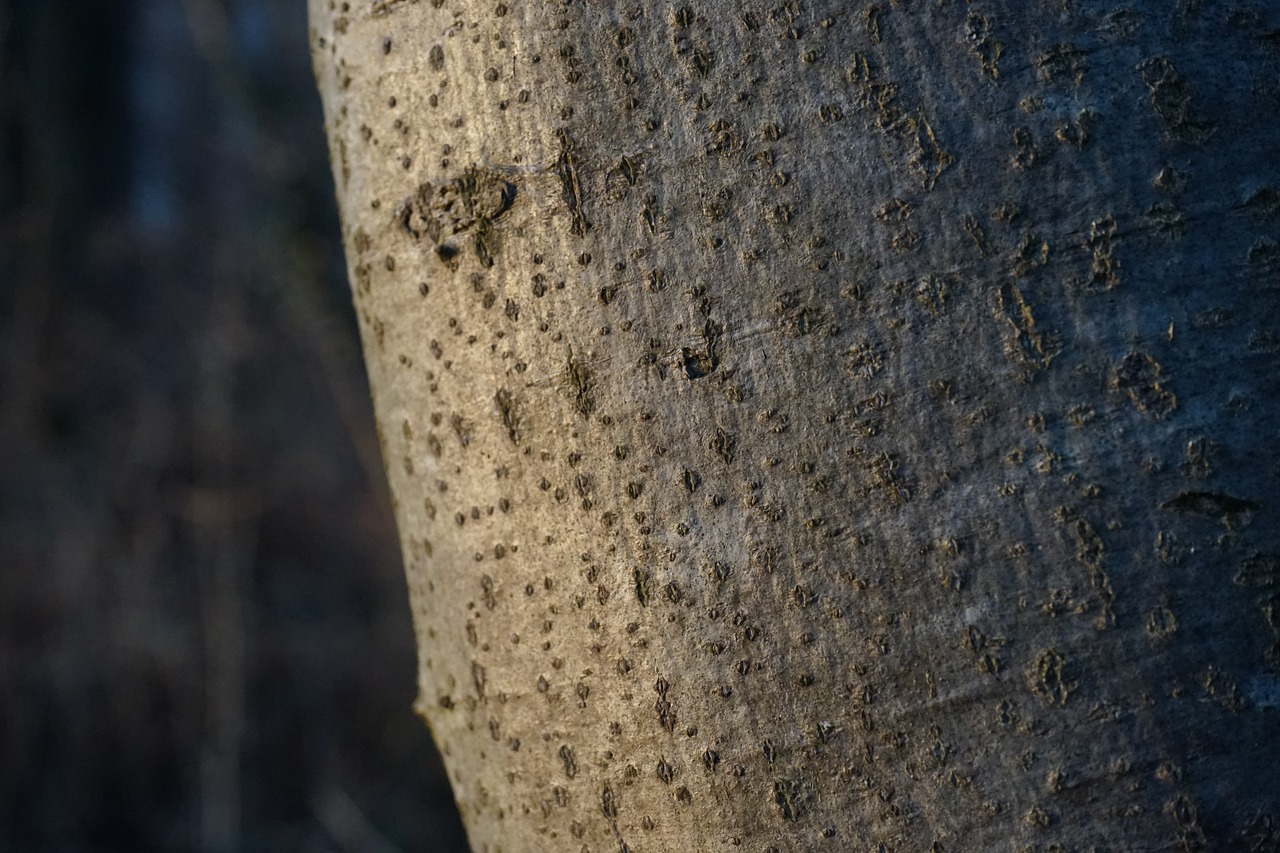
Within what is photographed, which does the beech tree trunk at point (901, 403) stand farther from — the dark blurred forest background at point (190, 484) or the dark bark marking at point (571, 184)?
the dark blurred forest background at point (190, 484)

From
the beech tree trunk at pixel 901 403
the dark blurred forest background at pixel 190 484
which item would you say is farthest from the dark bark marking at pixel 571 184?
the dark blurred forest background at pixel 190 484

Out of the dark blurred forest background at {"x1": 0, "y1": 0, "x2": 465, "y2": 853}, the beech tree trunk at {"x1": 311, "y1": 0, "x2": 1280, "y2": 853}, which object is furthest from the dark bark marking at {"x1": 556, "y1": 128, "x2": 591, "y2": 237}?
the dark blurred forest background at {"x1": 0, "y1": 0, "x2": 465, "y2": 853}

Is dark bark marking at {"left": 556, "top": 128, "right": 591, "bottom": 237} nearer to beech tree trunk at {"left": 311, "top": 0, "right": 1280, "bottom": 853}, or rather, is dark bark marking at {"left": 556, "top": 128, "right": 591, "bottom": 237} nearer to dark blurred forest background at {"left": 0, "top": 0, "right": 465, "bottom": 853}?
beech tree trunk at {"left": 311, "top": 0, "right": 1280, "bottom": 853}

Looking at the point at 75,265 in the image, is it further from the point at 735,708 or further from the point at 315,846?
the point at 735,708

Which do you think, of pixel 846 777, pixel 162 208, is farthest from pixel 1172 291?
pixel 162 208

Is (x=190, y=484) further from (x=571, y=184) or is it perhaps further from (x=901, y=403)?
(x=901, y=403)

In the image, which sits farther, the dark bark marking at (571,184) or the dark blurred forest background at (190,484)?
the dark blurred forest background at (190,484)
